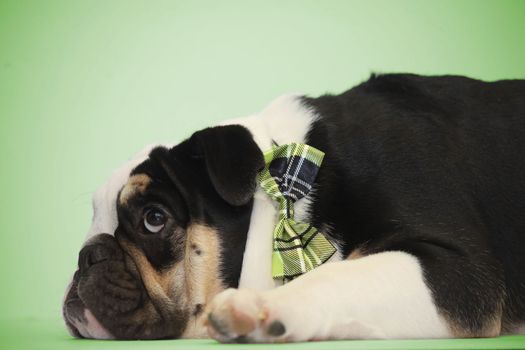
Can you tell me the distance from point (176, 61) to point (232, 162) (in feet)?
12.3

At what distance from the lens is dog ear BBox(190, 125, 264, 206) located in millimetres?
3434

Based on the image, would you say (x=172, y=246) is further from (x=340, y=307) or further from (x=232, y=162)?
(x=340, y=307)

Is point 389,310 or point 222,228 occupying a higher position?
point 222,228

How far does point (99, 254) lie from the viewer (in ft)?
11.7

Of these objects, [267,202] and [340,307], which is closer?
[340,307]

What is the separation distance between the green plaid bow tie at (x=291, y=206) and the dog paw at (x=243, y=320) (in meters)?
0.78

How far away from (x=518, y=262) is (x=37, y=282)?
4.07 metres

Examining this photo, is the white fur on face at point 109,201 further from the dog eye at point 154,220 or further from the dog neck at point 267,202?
the dog neck at point 267,202

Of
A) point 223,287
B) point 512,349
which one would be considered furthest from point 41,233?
point 512,349

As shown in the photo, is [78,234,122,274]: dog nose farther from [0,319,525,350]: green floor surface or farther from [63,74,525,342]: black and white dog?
[0,319,525,350]: green floor surface

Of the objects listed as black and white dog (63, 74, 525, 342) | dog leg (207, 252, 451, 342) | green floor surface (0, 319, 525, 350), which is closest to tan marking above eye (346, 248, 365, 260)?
black and white dog (63, 74, 525, 342)

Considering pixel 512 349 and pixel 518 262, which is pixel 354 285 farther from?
pixel 518 262

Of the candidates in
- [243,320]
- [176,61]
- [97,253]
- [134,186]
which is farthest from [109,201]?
[176,61]

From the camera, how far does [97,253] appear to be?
357cm
